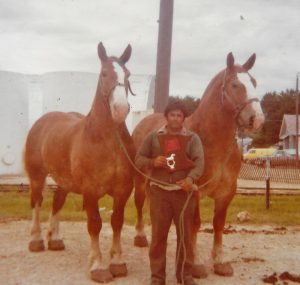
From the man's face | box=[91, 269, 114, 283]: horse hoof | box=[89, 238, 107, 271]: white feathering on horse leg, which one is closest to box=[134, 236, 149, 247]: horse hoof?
box=[89, 238, 107, 271]: white feathering on horse leg

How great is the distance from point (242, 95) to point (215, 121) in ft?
1.84

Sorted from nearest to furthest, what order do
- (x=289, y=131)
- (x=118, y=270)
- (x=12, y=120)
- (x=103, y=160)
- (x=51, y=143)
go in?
(x=103, y=160) → (x=118, y=270) → (x=51, y=143) → (x=12, y=120) → (x=289, y=131)

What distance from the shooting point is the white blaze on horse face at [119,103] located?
5117 mm

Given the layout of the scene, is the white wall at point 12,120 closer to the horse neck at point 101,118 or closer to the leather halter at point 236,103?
the horse neck at point 101,118

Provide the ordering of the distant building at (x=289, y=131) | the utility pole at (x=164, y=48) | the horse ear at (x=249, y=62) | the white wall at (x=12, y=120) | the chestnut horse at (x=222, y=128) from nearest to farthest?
1. the chestnut horse at (x=222, y=128)
2. the horse ear at (x=249, y=62)
3. the utility pole at (x=164, y=48)
4. the white wall at (x=12, y=120)
5. the distant building at (x=289, y=131)

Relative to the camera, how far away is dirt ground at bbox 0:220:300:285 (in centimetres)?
579

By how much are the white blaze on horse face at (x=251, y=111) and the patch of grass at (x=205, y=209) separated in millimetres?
4931

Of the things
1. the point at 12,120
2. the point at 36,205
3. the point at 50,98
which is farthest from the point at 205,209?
the point at 12,120

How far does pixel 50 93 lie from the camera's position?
83.1 ft

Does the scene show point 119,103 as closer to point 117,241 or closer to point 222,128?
point 222,128

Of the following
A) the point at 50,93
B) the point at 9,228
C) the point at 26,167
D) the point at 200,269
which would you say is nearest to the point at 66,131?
the point at 26,167

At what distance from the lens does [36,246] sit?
7156mm

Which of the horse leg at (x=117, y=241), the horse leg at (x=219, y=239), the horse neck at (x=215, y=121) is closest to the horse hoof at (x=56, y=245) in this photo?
the horse leg at (x=117, y=241)

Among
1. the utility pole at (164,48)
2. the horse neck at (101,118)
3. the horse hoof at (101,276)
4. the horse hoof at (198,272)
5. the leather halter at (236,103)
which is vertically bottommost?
the horse hoof at (101,276)
